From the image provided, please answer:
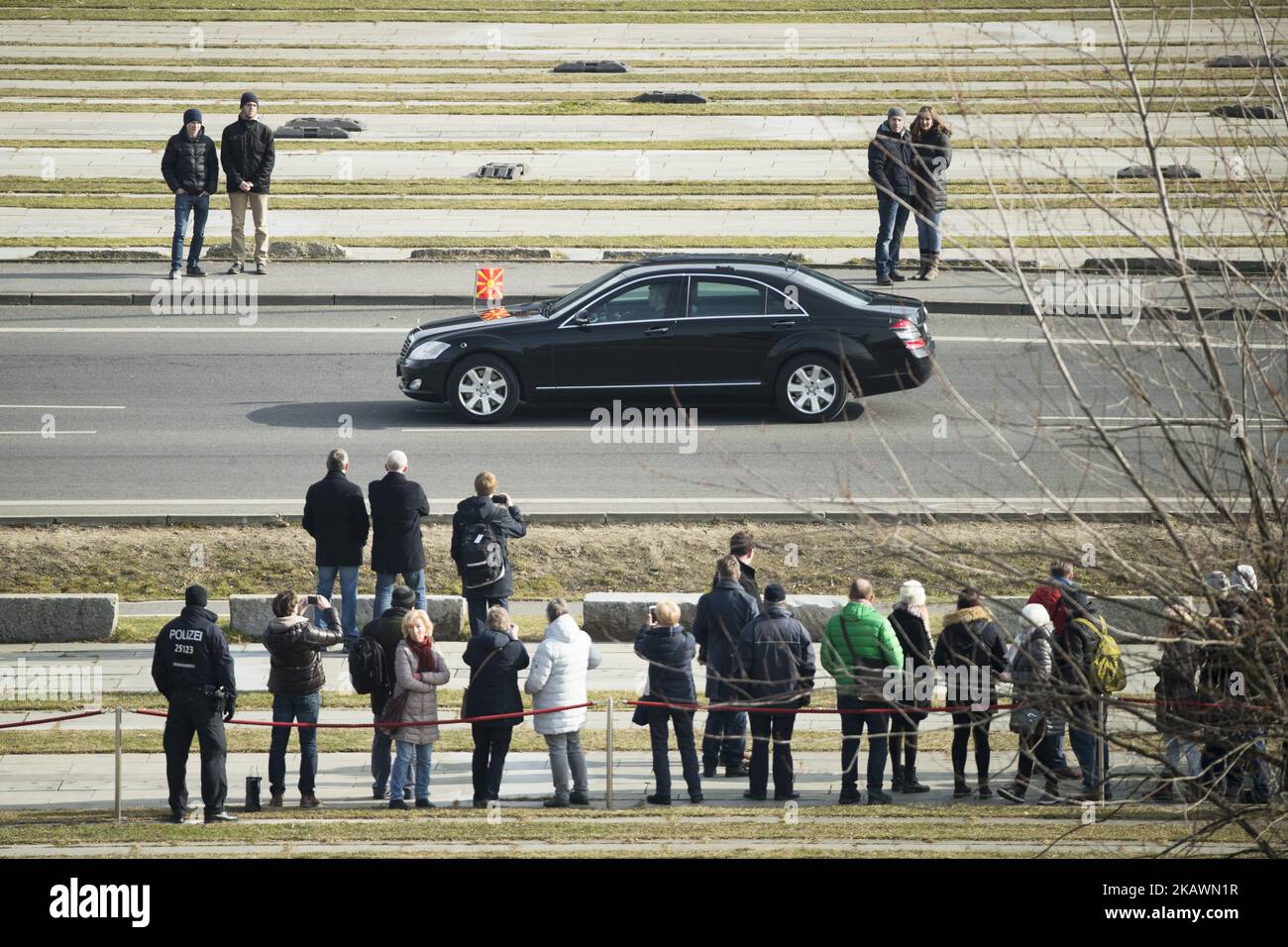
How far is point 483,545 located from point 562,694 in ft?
7.83

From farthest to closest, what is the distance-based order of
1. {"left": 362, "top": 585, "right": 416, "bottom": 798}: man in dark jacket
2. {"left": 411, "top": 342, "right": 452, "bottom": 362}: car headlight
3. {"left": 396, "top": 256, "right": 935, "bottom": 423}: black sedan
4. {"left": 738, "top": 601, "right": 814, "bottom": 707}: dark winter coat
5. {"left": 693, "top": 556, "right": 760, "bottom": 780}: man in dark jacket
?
{"left": 411, "top": 342, "right": 452, "bottom": 362}: car headlight
{"left": 396, "top": 256, "right": 935, "bottom": 423}: black sedan
{"left": 693, "top": 556, "right": 760, "bottom": 780}: man in dark jacket
{"left": 362, "top": 585, "right": 416, "bottom": 798}: man in dark jacket
{"left": 738, "top": 601, "right": 814, "bottom": 707}: dark winter coat

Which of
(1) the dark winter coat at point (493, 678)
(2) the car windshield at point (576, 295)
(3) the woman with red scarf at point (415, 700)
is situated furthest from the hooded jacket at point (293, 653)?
(2) the car windshield at point (576, 295)

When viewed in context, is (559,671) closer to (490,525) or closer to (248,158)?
(490,525)

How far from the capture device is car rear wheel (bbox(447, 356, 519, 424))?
1827 cm

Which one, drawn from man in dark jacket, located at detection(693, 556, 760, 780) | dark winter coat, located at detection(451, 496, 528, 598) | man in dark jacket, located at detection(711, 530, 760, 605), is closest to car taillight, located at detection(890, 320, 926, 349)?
dark winter coat, located at detection(451, 496, 528, 598)

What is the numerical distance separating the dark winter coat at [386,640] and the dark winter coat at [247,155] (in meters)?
12.8

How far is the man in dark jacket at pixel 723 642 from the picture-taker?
11562 mm

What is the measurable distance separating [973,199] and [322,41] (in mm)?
22211

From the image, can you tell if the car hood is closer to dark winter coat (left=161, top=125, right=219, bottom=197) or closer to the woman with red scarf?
dark winter coat (left=161, top=125, right=219, bottom=197)

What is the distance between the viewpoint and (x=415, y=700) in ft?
37.2

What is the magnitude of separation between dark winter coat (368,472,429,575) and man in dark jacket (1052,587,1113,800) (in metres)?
5.67

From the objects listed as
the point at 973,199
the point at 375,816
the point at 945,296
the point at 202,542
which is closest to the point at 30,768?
the point at 375,816

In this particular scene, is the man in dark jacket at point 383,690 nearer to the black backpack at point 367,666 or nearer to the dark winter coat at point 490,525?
the black backpack at point 367,666

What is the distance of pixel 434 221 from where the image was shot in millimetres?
28062
